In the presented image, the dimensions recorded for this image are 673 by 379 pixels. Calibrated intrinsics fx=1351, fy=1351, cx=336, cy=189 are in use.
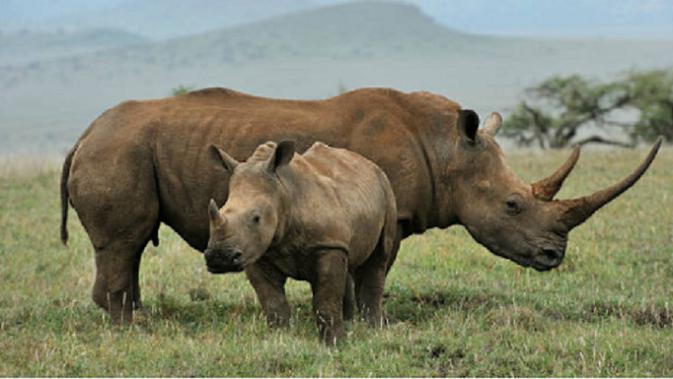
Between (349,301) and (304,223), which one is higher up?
(304,223)

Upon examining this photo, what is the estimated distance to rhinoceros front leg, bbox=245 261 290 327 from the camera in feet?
28.9

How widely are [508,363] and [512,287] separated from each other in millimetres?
3015

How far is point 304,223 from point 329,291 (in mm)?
469

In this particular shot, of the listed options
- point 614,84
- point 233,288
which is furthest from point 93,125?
point 614,84

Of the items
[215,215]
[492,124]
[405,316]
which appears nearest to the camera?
[215,215]

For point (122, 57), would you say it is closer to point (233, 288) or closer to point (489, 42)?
point (489, 42)

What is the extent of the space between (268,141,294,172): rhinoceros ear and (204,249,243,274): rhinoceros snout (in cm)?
72

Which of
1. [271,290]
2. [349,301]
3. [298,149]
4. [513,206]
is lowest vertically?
[349,301]

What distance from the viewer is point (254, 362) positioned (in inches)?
316

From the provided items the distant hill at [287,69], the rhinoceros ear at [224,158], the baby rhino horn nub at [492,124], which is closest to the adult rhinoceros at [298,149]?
the baby rhino horn nub at [492,124]

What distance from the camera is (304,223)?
27.7 feet

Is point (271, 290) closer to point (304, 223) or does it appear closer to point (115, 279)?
point (304, 223)

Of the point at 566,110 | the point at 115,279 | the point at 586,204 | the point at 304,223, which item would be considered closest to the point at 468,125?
the point at 586,204

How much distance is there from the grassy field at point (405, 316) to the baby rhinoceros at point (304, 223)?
32 cm
